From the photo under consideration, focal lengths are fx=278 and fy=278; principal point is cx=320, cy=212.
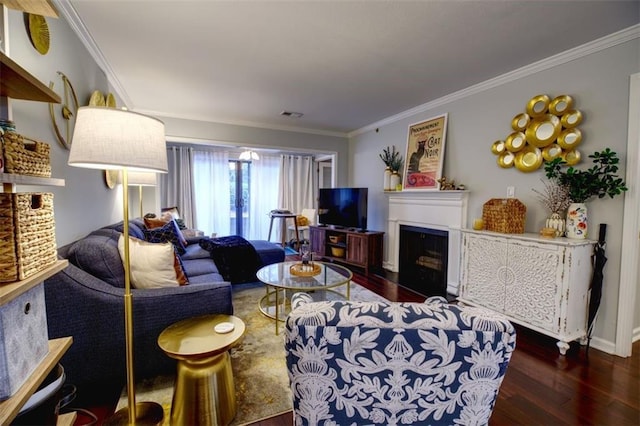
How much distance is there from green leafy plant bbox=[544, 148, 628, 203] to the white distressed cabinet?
1.26ft

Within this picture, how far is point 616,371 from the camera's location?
6.54 feet

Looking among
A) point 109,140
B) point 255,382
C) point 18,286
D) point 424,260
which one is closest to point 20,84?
point 109,140

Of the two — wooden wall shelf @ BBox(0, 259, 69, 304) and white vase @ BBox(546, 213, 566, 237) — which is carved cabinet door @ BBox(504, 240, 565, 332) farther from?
wooden wall shelf @ BBox(0, 259, 69, 304)

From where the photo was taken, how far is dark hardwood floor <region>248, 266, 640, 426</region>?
1587 millimetres

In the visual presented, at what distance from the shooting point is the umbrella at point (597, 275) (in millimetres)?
2164

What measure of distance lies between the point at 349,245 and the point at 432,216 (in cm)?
145

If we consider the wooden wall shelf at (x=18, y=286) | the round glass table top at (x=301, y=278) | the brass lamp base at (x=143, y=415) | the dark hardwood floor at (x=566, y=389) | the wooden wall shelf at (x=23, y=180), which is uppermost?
the wooden wall shelf at (x=23, y=180)

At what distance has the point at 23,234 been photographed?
0.78m

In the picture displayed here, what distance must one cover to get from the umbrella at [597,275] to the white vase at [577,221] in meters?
0.11

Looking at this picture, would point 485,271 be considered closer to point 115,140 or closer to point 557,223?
point 557,223

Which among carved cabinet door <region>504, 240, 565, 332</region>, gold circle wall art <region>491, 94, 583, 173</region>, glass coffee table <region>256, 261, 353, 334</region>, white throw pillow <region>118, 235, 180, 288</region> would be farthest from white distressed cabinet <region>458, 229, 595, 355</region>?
white throw pillow <region>118, 235, 180, 288</region>

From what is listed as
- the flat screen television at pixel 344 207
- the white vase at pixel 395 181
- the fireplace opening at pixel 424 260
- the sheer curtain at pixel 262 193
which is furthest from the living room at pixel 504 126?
the sheer curtain at pixel 262 193

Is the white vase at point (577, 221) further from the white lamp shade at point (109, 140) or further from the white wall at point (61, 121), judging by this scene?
the white wall at point (61, 121)

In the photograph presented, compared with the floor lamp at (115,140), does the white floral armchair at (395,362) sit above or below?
below
